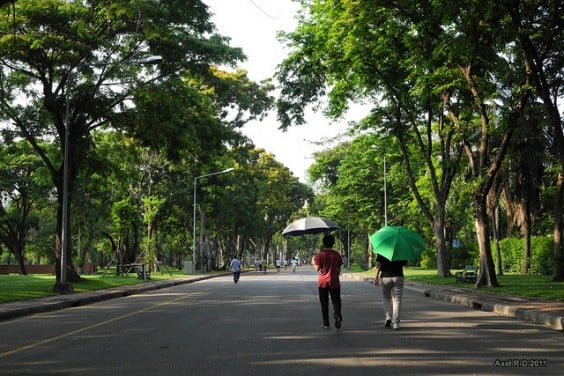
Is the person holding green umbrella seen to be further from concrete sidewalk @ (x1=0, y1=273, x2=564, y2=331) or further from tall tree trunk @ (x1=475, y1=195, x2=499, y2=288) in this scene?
tall tree trunk @ (x1=475, y1=195, x2=499, y2=288)

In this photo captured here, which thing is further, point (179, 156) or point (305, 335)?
point (179, 156)

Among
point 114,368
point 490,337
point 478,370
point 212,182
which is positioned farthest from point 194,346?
point 212,182

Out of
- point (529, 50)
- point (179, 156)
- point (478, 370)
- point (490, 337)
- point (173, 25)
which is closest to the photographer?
point (478, 370)

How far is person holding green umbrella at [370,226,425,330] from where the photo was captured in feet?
35.4

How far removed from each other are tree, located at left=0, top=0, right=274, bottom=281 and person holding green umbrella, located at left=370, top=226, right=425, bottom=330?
14500mm

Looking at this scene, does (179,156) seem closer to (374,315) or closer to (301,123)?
(301,123)

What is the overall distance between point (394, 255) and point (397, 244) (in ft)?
0.71

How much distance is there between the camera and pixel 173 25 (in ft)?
83.1

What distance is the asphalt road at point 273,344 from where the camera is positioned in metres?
7.67

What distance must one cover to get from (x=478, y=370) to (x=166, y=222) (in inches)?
2016

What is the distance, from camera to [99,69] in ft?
80.6

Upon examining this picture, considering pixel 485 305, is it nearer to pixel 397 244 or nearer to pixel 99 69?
pixel 397 244

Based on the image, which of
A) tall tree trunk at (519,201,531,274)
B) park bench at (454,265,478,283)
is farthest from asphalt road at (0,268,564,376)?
tall tree trunk at (519,201,531,274)

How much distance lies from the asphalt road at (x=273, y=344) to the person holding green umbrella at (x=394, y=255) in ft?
2.15
